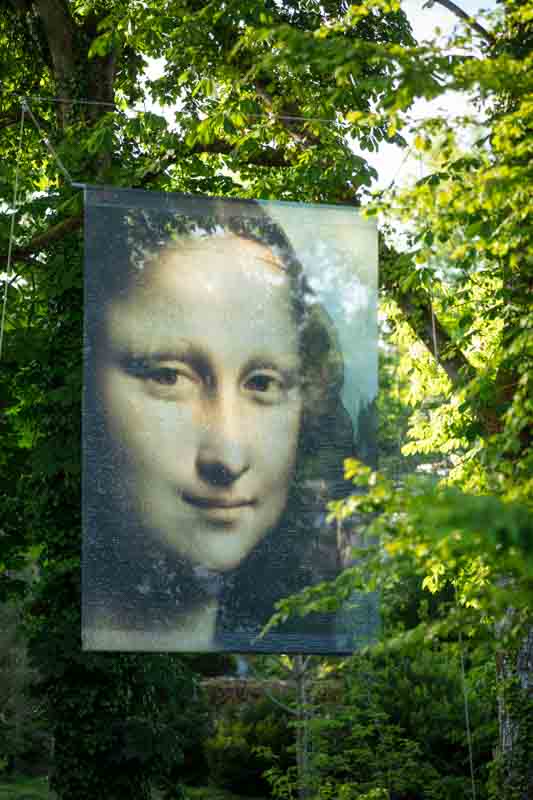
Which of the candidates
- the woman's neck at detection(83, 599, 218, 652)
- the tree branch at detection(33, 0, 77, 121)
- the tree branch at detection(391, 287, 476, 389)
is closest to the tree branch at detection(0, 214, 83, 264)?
the tree branch at detection(33, 0, 77, 121)

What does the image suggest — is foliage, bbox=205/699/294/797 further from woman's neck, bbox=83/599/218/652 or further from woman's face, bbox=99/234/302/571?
woman's face, bbox=99/234/302/571

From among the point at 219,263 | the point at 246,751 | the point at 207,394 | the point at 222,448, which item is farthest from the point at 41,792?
the point at 219,263

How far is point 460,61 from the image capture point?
6074mm

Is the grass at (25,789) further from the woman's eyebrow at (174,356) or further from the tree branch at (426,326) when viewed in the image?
the woman's eyebrow at (174,356)

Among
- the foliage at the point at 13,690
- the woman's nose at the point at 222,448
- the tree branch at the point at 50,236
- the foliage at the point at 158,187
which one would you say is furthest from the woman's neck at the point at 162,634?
the foliage at the point at 13,690

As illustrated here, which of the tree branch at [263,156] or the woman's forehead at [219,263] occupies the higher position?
the tree branch at [263,156]

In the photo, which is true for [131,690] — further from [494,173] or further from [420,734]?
[494,173]

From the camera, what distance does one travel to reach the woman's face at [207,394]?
7.03m

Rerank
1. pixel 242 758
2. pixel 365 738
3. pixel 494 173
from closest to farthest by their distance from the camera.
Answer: pixel 494 173 → pixel 365 738 → pixel 242 758

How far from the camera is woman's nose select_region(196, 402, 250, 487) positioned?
7125mm

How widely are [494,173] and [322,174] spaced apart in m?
4.49

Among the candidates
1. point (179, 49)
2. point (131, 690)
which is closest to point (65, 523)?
point (131, 690)

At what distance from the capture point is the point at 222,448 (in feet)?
23.4

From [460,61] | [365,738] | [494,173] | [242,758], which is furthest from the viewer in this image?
→ [242,758]
